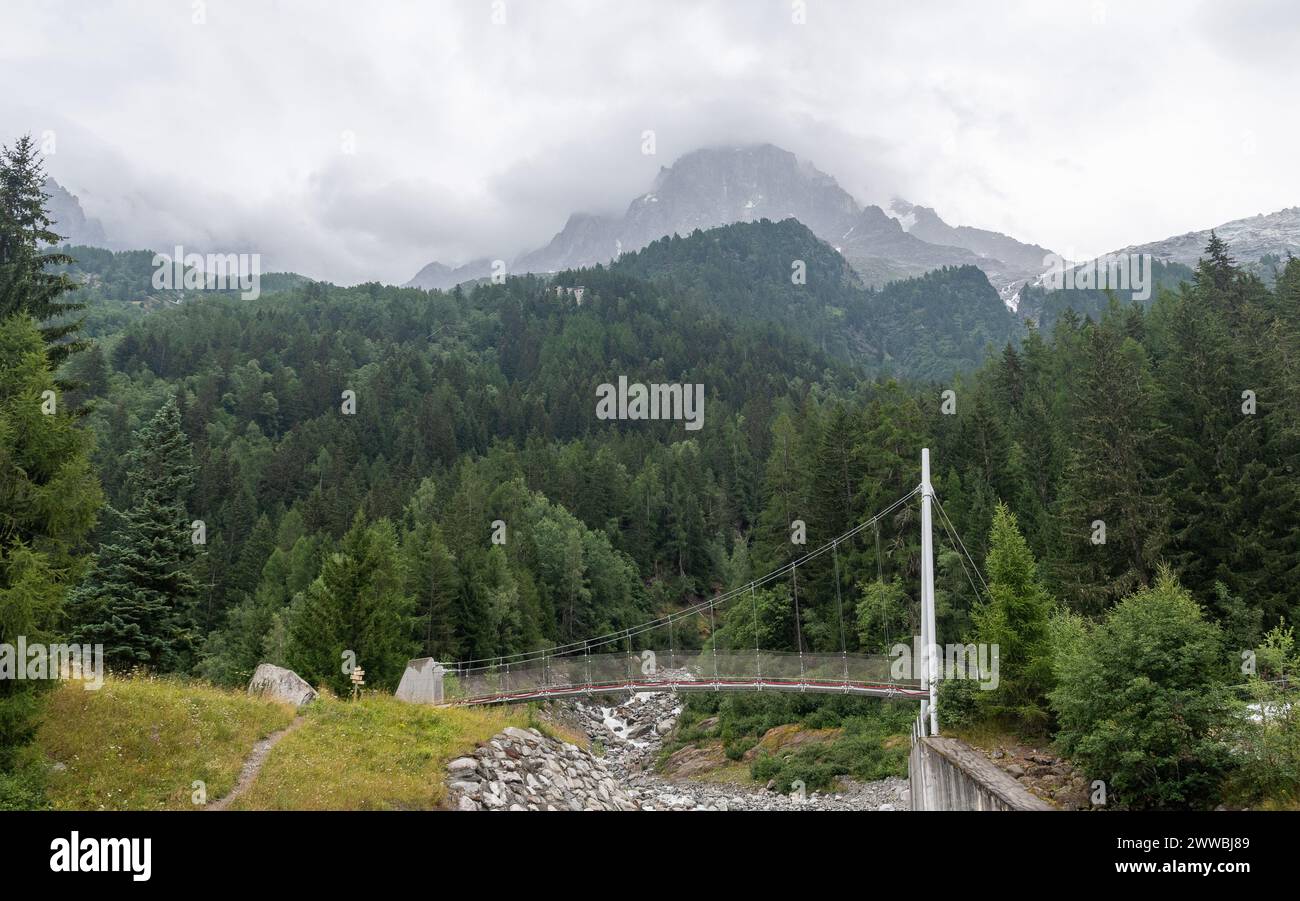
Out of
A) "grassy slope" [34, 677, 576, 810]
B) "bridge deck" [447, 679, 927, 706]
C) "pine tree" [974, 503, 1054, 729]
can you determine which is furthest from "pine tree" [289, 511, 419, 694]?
"pine tree" [974, 503, 1054, 729]

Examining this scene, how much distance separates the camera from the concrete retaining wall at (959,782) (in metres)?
11.6

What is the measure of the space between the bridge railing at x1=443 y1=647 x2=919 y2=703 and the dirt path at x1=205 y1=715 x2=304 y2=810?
11.7 meters

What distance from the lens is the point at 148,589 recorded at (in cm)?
2705

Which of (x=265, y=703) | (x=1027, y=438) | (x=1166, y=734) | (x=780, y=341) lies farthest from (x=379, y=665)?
(x=780, y=341)

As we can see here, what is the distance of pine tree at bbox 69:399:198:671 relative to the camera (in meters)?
25.8

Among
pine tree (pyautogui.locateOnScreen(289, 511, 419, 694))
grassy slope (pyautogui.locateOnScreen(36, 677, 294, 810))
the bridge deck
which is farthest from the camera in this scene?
pine tree (pyautogui.locateOnScreen(289, 511, 419, 694))

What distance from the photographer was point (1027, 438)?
52.5m

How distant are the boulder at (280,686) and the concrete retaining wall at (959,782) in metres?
13.1

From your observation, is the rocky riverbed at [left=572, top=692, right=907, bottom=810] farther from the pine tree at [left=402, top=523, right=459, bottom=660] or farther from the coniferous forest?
the pine tree at [left=402, top=523, right=459, bottom=660]

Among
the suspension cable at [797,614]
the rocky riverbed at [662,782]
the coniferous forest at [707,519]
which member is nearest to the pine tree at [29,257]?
the coniferous forest at [707,519]

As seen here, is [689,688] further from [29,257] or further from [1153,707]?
[29,257]

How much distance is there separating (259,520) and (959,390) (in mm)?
69984
